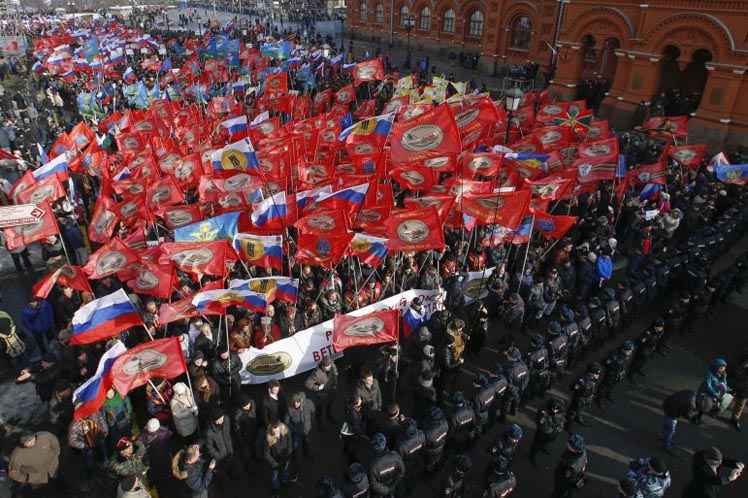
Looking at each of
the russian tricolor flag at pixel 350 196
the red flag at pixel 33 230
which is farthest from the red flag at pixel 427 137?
the red flag at pixel 33 230

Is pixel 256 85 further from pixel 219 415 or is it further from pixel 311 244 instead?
pixel 219 415

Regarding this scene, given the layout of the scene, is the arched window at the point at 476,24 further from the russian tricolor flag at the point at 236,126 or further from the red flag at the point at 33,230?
the red flag at the point at 33,230

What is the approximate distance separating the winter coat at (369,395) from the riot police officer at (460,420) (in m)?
1.09

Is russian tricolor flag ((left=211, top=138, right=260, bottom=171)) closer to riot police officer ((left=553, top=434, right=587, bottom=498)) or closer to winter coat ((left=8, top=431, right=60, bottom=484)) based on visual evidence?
winter coat ((left=8, top=431, right=60, bottom=484))

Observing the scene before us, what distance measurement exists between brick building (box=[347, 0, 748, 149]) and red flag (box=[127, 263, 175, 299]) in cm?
2205

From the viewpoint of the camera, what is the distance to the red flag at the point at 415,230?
8586 mm

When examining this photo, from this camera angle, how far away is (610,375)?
7973mm

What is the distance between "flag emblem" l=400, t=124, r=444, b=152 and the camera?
9.49m

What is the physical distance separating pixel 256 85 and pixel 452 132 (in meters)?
18.1

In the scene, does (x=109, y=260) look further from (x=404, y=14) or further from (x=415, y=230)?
(x=404, y=14)

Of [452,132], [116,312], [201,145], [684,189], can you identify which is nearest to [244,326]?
[116,312]

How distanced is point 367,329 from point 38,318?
611cm

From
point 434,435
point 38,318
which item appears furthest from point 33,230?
point 434,435

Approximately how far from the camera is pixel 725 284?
10336 millimetres
